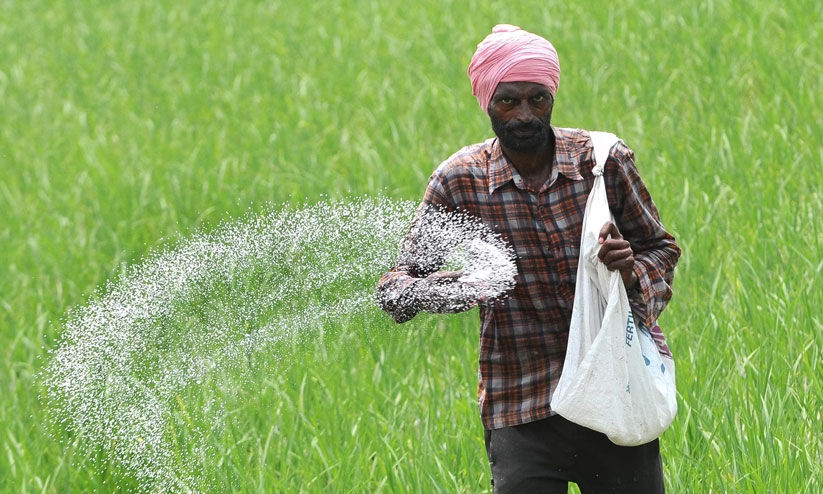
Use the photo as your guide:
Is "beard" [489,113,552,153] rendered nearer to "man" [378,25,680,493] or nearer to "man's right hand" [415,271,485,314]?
"man" [378,25,680,493]

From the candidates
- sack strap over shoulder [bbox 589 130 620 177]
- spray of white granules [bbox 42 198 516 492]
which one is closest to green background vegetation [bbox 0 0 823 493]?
spray of white granules [bbox 42 198 516 492]

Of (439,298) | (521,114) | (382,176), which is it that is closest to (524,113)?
(521,114)

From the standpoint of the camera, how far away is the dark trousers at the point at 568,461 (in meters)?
1.97

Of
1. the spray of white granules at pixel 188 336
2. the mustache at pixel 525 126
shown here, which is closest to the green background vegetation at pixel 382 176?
the spray of white granules at pixel 188 336

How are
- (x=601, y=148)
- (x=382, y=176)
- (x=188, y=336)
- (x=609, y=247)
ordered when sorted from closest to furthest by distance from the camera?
(x=609, y=247)
(x=601, y=148)
(x=188, y=336)
(x=382, y=176)

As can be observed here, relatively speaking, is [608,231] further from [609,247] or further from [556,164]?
[556,164]

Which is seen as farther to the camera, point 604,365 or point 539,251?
point 539,251

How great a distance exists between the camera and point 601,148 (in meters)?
1.92

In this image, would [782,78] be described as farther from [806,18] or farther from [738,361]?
[738,361]

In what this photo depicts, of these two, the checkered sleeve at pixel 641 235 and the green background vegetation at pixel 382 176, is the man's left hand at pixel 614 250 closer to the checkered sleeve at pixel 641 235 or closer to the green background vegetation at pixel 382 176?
the checkered sleeve at pixel 641 235

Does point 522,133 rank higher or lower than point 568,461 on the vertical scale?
higher

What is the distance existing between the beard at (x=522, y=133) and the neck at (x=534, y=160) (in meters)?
0.03

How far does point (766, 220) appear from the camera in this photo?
388 centimetres

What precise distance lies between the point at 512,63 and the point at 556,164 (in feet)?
0.62
